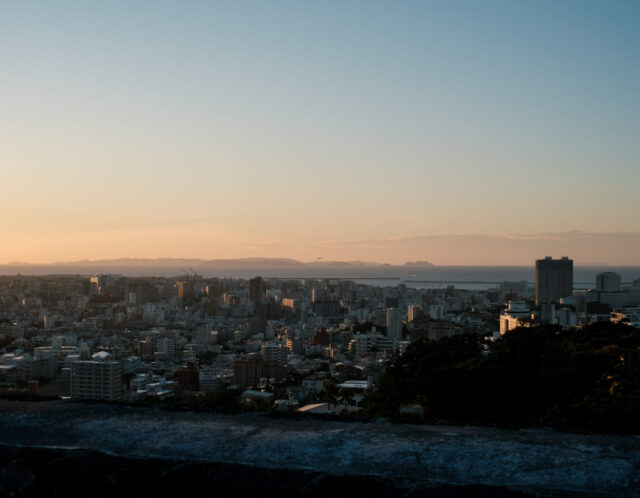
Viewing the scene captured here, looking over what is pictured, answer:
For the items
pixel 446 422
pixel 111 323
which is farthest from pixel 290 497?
pixel 111 323

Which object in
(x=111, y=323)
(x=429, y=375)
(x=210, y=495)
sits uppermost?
(x=210, y=495)

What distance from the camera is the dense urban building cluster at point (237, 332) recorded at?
22.5 m

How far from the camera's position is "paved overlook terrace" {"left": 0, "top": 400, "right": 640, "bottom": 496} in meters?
1.35

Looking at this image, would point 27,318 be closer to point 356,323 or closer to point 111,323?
point 111,323

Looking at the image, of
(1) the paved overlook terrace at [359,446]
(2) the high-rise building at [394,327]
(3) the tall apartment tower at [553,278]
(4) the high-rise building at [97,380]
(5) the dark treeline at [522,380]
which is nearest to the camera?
(1) the paved overlook terrace at [359,446]

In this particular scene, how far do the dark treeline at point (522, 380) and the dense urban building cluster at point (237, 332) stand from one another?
174cm

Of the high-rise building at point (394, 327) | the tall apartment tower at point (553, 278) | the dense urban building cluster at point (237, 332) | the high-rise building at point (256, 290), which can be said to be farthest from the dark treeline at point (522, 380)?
the high-rise building at point (256, 290)

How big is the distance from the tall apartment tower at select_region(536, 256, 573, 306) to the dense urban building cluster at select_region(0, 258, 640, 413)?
10 cm

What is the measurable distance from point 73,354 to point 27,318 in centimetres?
2118

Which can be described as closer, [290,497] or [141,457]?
[290,497]

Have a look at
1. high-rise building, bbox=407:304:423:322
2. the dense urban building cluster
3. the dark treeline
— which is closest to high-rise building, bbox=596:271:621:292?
the dense urban building cluster

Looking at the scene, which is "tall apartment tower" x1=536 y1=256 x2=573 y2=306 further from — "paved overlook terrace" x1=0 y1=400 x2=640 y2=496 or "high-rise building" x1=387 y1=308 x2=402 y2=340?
"paved overlook terrace" x1=0 y1=400 x2=640 y2=496

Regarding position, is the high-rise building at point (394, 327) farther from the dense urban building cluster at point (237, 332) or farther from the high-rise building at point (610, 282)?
the high-rise building at point (610, 282)

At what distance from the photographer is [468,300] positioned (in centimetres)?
6506
